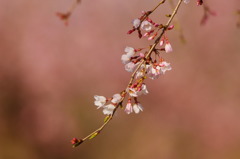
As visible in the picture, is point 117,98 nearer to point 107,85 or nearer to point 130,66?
point 130,66

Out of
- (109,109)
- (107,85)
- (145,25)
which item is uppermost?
(107,85)

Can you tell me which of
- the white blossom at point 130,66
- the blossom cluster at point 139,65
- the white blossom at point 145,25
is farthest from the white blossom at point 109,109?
the white blossom at point 145,25

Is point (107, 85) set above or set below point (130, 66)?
above

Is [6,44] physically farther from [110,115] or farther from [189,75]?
[110,115]

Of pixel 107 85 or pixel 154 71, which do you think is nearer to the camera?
pixel 154 71

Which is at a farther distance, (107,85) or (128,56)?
(107,85)

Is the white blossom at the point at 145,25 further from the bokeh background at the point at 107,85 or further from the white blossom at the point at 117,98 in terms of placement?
the bokeh background at the point at 107,85

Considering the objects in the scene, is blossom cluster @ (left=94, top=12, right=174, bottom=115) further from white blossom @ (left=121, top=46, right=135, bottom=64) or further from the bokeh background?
the bokeh background

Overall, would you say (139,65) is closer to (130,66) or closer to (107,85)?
(130,66)

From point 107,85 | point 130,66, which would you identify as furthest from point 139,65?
point 107,85

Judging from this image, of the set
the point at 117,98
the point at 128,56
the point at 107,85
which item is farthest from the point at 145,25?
the point at 107,85
